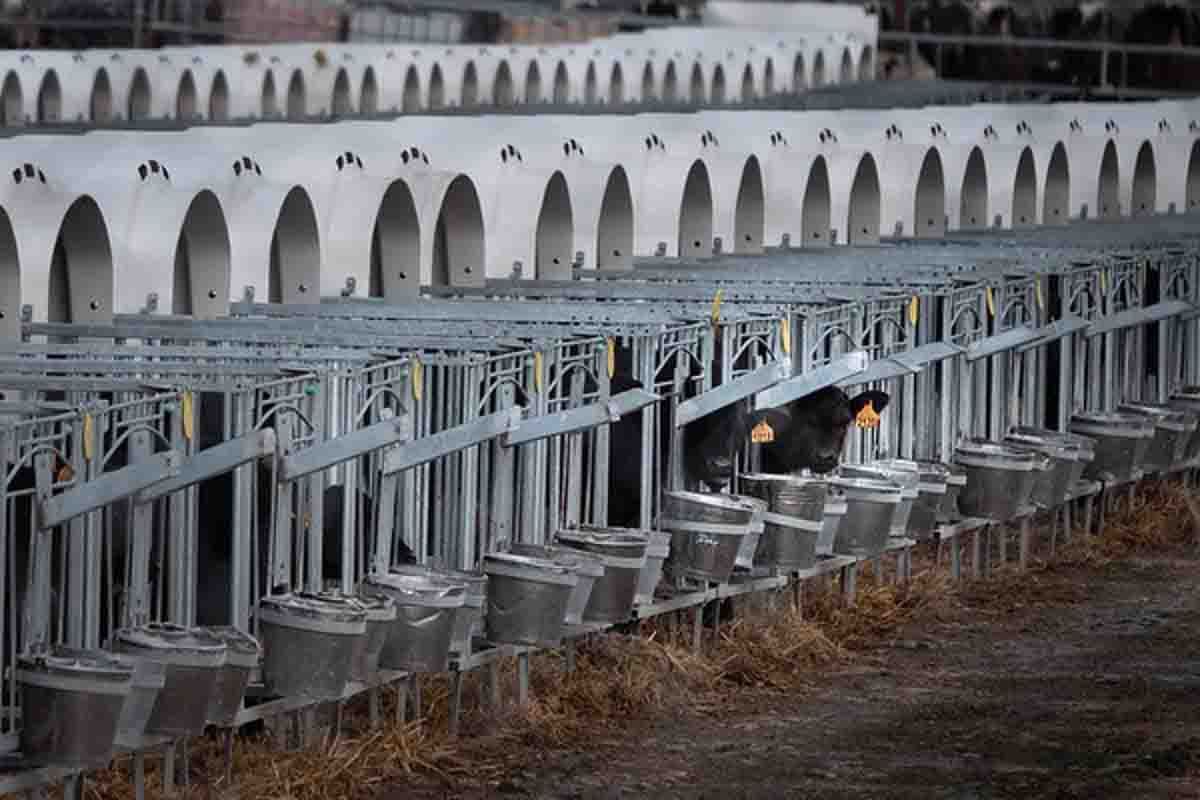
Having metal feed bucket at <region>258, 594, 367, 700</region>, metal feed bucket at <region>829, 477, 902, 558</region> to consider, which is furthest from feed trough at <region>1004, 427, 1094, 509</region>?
metal feed bucket at <region>258, 594, 367, 700</region>

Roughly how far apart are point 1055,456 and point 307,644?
8.89 m

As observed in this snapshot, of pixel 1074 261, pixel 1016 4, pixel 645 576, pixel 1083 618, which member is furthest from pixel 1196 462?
pixel 1016 4

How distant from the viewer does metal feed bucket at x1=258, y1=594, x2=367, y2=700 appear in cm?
1614

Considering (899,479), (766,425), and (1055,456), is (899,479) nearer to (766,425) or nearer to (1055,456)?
(766,425)

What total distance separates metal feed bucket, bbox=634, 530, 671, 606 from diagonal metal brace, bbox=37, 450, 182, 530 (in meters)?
4.33

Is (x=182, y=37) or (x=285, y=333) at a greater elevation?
(x=182, y=37)

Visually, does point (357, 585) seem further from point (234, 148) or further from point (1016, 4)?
point (1016, 4)

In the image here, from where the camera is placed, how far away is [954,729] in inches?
740

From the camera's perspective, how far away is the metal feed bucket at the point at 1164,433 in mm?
25938

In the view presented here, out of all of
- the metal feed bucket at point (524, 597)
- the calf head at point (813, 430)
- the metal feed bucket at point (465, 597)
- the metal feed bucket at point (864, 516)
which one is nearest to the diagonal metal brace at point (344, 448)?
the metal feed bucket at point (465, 597)

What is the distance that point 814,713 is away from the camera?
19.1 meters

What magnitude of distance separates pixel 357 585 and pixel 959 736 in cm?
342

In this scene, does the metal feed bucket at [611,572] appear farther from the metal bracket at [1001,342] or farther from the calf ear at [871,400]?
the metal bracket at [1001,342]

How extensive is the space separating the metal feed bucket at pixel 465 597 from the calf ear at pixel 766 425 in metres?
2.92
